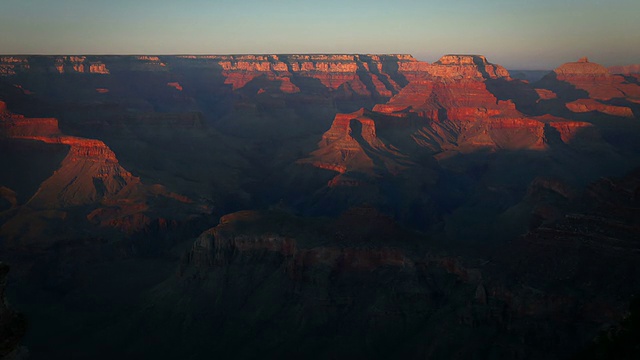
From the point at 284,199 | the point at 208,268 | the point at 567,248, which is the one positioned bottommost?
the point at 284,199

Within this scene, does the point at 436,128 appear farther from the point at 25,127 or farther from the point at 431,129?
the point at 25,127

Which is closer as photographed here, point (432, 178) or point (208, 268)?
point (208, 268)

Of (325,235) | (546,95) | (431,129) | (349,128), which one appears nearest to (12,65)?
(349,128)

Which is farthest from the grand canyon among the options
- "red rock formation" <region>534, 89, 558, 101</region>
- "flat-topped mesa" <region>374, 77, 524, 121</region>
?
"red rock formation" <region>534, 89, 558, 101</region>

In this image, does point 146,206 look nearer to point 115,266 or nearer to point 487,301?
point 115,266

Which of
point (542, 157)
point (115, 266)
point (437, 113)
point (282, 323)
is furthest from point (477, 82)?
point (282, 323)

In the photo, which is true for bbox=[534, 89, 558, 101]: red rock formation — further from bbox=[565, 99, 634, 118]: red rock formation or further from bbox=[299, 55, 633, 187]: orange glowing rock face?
bbox=[565, 99, 634, 118]: red rock formation
